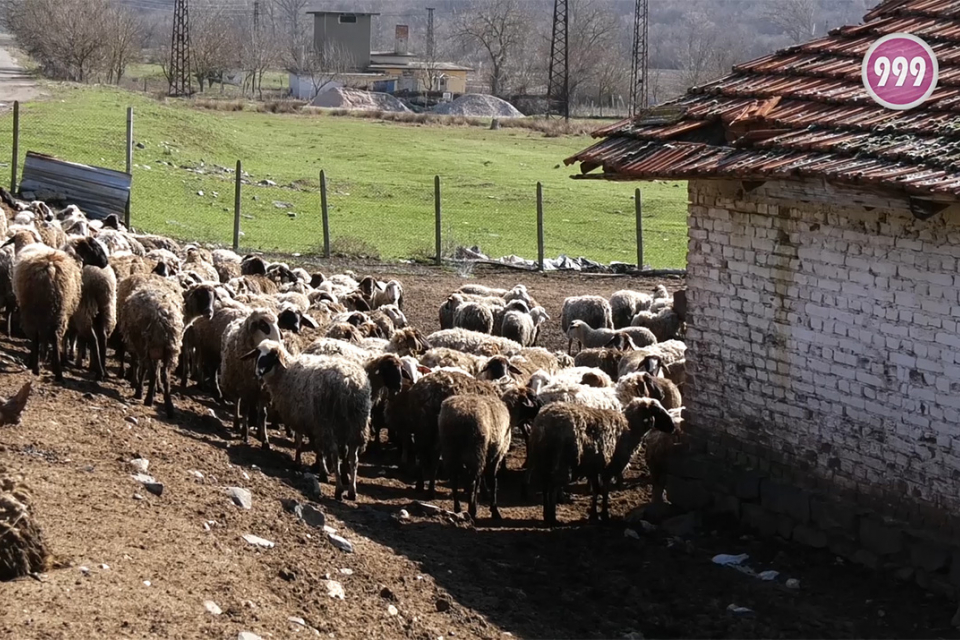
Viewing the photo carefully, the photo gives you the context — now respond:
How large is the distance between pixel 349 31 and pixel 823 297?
124 metres

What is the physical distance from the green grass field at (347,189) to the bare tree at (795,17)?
10147 cm

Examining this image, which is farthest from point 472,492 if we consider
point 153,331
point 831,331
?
point 153,331

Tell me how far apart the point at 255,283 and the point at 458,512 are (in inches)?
279

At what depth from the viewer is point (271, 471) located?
11945 mm

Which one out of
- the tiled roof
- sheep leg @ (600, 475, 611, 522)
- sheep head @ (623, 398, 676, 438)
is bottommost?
sheep leg @ (600, 475, 611, 522)

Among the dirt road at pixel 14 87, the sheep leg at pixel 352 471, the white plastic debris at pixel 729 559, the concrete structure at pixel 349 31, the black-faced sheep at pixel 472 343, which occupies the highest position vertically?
A: the concrete structure at pixel 349 31

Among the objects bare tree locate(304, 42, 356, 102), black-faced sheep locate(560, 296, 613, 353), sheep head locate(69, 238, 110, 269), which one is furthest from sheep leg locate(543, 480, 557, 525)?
bare tree locate(304, 42, 356, 102)

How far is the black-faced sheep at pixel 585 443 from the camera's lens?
38.6 ft

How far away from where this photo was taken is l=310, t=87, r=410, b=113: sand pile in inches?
3516

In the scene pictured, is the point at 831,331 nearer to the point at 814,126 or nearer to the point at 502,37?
the point at 814,126

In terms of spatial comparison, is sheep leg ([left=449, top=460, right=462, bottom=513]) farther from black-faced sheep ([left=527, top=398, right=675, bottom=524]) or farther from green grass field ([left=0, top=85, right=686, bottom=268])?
green grass field ([left=0, top=85, right=686, bottom=268])

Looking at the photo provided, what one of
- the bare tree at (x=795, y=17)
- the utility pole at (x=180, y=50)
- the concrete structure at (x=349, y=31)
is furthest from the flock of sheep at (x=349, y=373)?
the bare tree at (x=795, y=17)

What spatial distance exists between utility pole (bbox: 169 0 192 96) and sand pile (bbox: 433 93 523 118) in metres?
16.9

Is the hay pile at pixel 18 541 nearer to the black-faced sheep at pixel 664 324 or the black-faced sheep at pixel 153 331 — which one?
the black-faced sheep at pixel 153 331
